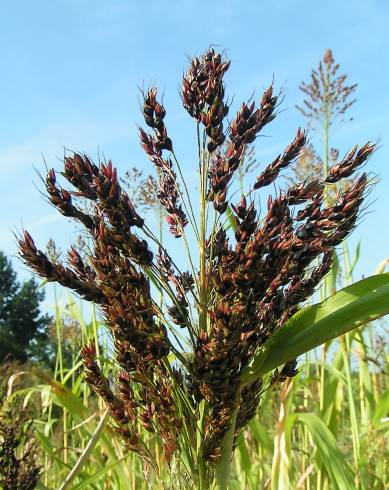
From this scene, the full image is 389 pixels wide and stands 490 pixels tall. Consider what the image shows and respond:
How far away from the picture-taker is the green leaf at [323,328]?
1188mm

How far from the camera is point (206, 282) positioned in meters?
1.22

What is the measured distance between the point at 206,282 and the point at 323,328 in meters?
Answer: 0.24

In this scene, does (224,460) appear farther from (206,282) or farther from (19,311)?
(19,311)

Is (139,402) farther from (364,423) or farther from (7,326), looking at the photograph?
(7,326)

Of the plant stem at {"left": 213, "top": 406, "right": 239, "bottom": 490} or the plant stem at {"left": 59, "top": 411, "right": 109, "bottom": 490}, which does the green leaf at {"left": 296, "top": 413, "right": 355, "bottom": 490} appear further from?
the plant stem at {"left": 213, "top": 406, "right": 239, "bottom": 490}

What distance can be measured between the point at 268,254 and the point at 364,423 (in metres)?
2.50

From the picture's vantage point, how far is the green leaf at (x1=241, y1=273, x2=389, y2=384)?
119 cm

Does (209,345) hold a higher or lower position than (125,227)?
lower

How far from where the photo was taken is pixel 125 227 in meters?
1.13

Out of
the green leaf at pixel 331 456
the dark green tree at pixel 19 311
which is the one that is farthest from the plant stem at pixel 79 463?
the dark green tree at pixel 19 311

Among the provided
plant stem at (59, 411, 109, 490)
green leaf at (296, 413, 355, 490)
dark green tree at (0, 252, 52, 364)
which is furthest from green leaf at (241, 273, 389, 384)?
dark green tree at (0, 252, 52, 364)

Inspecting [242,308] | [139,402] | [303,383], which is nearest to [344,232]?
[242,308]

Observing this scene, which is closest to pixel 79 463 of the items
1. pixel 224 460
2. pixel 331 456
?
pixel 224 460

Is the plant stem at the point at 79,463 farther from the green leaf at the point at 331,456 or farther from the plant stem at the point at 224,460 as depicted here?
the green leaf at the point at 331,456
